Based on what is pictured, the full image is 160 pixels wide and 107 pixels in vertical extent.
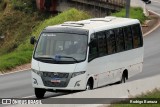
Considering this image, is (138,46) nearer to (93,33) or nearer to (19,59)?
(93,33)

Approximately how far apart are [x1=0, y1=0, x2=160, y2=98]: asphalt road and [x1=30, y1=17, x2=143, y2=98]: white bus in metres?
1.69

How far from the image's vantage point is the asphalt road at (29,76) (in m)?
23.7

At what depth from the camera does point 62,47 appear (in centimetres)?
2183

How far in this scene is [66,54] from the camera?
70.9ft

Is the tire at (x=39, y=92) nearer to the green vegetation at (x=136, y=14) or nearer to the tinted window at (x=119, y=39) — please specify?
the tinted window at (x=119, y=39)

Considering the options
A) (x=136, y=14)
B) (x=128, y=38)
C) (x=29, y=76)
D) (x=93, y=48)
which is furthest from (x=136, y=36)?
(x=136, y=14)

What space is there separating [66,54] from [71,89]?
128cm

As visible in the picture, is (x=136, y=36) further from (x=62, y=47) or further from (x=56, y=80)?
(x=56, y=80)

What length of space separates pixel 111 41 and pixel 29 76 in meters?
6.80

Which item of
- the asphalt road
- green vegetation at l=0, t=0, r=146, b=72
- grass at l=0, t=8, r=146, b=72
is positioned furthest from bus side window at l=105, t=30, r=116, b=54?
green vegetation at l=0, t=0, r=146, b=72

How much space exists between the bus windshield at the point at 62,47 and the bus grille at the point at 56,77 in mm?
537

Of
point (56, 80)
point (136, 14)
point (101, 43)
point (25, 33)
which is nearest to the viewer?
point (56, 80)

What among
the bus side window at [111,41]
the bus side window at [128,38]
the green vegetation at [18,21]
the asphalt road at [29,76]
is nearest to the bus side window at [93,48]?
the bus side window at [111,41]

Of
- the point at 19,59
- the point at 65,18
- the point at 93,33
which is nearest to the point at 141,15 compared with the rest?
the point at 65,18
